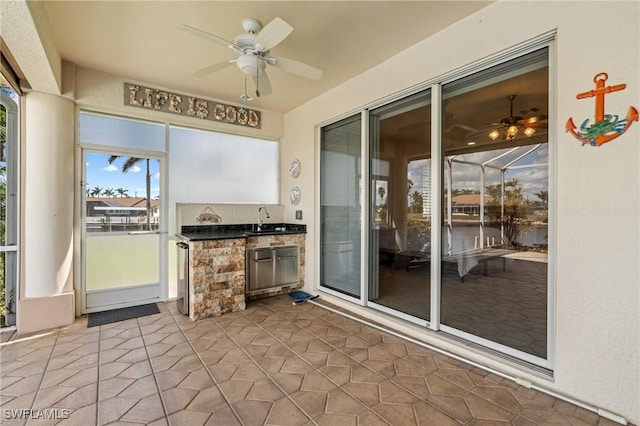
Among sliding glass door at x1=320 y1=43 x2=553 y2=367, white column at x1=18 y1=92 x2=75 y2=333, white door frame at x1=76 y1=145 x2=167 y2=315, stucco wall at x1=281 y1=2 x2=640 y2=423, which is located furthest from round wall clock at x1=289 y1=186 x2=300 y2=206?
stucco wall at x1=281 y1=2 x2=640 y2=423

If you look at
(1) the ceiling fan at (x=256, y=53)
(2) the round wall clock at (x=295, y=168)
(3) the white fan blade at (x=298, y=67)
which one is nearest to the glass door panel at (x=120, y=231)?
(2) the round wall clock at (x=295, y=168)

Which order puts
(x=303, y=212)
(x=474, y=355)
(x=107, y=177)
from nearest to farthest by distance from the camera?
(x=474, y=355) → (x=107, y=177) → (x=303, y=212)

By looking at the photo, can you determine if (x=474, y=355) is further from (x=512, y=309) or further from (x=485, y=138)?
(x=485, y=138)

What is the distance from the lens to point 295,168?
4.91 meters

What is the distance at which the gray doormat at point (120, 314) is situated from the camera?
3464mm

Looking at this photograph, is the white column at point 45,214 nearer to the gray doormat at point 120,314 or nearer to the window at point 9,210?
the window at point 9,210

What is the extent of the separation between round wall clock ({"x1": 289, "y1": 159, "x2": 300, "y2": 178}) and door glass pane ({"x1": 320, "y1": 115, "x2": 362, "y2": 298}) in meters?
0.50

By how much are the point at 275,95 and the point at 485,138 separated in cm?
295

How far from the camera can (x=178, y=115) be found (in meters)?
4.21

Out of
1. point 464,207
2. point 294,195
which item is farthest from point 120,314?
point 464,207

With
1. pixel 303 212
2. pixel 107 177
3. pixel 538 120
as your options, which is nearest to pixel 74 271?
pixel 107 177

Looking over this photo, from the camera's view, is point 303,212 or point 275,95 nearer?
point 275,95

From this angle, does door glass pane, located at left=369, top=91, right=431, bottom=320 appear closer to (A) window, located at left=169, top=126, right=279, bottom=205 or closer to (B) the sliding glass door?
(B) the sliding glass door

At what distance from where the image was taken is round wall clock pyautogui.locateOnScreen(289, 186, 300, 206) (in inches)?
193
